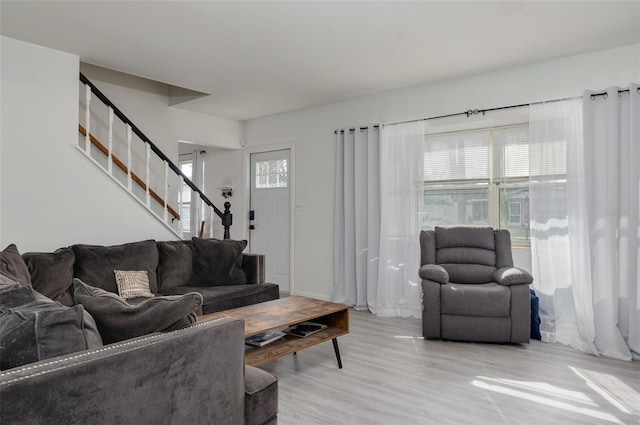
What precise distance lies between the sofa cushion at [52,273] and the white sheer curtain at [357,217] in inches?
113

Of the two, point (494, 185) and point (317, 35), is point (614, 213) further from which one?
point (317, 35)

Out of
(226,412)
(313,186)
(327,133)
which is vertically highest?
(327,133)

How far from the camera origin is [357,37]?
3.15 m

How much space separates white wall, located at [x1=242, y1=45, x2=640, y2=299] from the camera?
3494 mm

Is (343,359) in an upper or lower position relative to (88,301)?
lower

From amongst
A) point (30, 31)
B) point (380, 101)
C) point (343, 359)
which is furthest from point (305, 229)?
point (30, 31)

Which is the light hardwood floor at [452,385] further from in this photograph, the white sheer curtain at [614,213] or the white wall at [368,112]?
the white wall at [368,112]

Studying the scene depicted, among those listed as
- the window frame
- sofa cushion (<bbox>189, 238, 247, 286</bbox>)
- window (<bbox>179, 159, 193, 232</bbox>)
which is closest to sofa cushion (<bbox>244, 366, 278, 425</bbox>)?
sofa cushion (<bbox>189, 238, 247, 286</bbox>)

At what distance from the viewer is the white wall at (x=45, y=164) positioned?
3248 millimetres

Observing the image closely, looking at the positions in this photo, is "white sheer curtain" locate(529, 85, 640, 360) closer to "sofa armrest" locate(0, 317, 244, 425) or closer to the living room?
the living room

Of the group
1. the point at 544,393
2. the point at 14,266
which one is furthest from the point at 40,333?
the point at 544,393

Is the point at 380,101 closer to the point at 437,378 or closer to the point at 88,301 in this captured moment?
the point at 437,378

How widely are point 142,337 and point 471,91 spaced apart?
3874 millimetres

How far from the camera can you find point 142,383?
48.3 inches
